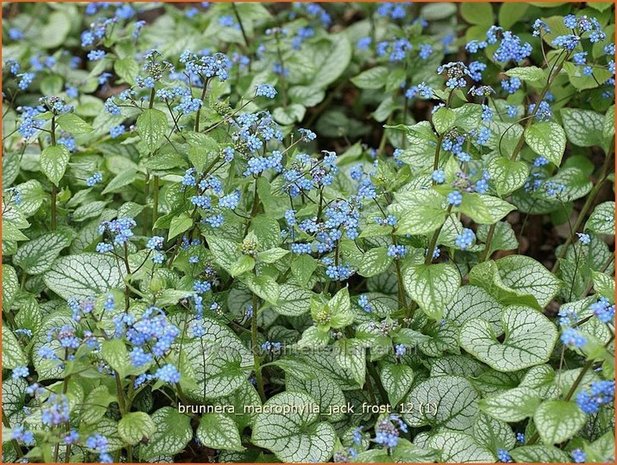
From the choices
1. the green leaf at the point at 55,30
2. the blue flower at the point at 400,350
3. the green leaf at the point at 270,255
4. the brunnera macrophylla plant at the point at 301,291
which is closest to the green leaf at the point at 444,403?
the brunnera macrophylla plant at the point at 301,291

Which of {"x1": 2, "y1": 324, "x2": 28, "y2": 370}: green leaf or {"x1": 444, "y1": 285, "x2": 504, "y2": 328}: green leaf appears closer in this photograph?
{"x1": 2, "y1": 324, "x2": 28, "y2": 370}: green leaf

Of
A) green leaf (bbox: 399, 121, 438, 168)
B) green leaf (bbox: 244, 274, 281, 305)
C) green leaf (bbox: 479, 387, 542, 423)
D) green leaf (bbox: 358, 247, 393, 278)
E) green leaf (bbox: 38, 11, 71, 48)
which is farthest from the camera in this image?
green leaf (bbox: 38, 11, 71, 48)

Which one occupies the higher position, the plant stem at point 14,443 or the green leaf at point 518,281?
the green leaf at point 518,281

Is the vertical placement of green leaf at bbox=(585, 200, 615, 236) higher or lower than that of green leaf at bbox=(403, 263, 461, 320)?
lower

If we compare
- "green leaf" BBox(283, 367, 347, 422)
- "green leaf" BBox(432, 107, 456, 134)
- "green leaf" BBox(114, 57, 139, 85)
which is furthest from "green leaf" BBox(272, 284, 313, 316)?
"green leaf" BBox(114, 57, 139, 85)

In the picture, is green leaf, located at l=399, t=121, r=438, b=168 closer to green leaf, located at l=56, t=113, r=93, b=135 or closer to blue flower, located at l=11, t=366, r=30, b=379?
green leaf, located at l=56, t=113, r=93, b=135

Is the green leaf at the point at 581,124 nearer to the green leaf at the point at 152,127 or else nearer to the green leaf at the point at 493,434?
the green leaf at the point at 493,434

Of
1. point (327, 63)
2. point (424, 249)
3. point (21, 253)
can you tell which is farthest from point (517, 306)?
point (327, 63)
